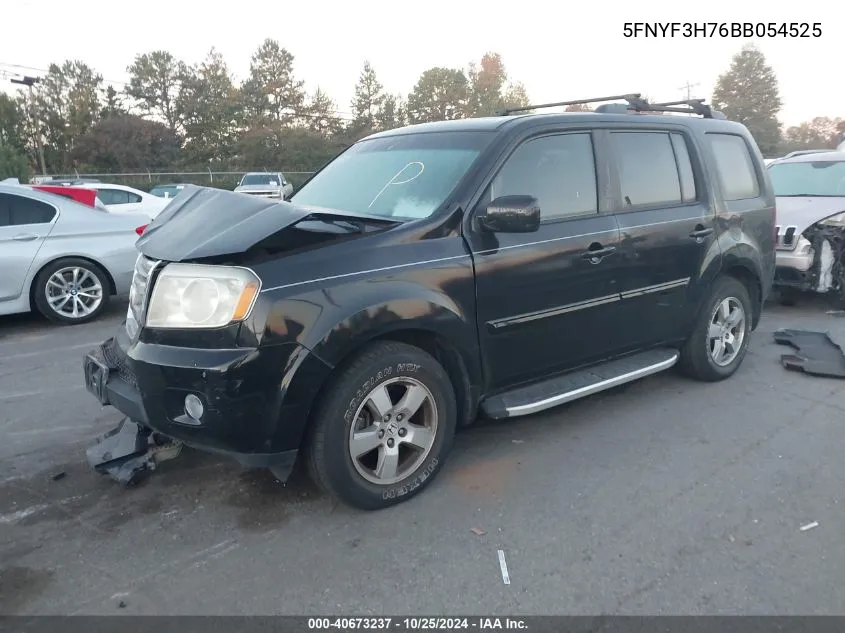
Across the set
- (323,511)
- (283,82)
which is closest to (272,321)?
(323,511)

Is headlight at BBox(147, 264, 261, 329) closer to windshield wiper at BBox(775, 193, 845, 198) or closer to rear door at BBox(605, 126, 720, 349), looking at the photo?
rear door at BBox(605, 126, 720, 349)

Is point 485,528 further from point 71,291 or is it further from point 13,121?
point 13,121

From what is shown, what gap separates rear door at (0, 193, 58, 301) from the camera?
23.5ft

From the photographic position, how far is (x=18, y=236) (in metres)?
7.27

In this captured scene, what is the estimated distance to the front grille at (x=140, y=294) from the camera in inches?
130

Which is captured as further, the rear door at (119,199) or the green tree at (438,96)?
the green tree at (438,96)

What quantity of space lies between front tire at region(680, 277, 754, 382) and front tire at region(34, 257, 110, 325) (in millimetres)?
6175

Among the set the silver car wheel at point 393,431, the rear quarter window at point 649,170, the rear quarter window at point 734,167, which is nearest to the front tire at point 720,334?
the rear quarter window at point 734,167

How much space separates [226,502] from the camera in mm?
3580

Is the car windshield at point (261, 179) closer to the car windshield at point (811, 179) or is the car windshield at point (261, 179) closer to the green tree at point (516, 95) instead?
the car windshield at point (811, 179)

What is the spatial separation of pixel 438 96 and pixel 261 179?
34094 millimetres

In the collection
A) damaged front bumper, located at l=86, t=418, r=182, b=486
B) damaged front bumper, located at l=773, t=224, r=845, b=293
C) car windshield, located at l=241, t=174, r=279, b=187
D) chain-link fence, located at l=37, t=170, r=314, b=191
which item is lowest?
damaged front bumper, located at l=86, t=418, r=182, b=486

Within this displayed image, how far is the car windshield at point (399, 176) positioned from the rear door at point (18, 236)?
416cm

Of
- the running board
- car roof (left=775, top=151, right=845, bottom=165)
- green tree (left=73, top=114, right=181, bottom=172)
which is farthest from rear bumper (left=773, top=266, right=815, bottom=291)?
green tree (left=73, top=114, right=181, bottom=172)
